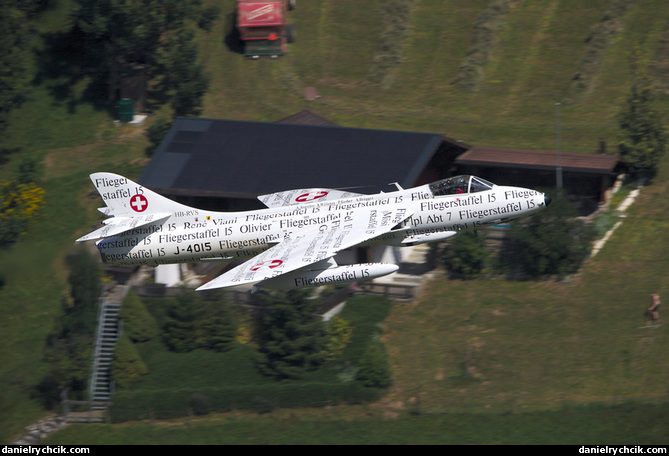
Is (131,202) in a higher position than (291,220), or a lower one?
higher

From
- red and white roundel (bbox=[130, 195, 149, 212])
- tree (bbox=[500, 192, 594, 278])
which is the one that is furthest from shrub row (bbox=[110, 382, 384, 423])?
red and white roundel (bbox=[130, 195, 149, 212])

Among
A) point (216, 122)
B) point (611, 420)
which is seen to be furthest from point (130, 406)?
point (611, 420)

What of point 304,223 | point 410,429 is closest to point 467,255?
point 410,429

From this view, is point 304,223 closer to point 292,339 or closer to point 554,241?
point 292,339

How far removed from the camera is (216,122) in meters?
54.1

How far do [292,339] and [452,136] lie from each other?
22.9m

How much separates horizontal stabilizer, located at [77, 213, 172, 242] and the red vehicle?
41530mm

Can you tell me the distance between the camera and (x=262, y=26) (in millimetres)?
72938

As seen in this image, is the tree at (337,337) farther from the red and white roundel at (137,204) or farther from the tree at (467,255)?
the red and white roundel at (137,204)

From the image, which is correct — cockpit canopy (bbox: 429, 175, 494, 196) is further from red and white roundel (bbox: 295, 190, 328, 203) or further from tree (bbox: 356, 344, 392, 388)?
tree (bbox: 356, 344, 392, 388)

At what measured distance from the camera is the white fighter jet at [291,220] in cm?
3341

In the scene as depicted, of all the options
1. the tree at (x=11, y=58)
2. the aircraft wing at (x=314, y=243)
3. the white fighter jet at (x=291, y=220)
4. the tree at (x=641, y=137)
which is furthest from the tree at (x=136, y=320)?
the tree at (x=641, y=137)

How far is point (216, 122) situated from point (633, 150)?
24.7 metres

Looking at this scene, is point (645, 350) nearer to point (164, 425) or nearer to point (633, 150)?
point (633, 150)
